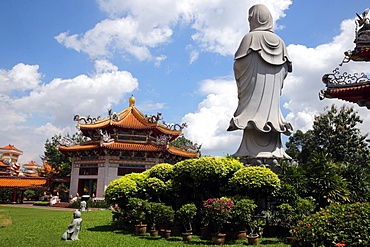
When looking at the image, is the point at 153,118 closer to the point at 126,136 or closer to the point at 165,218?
the point at 126,136

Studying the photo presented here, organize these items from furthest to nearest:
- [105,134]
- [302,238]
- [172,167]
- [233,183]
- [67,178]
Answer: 1. [67,178]
2. [105,134]
3. [172,167]
4. [233,183]
5. [302,238]

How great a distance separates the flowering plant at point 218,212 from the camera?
8.85 m

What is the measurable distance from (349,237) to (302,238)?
0.71 meters

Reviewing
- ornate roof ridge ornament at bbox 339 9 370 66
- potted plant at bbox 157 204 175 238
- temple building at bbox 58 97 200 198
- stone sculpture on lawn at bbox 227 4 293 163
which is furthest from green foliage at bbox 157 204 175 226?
temple building at bbox 58 97 200 198

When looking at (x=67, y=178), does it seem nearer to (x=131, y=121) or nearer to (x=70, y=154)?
(x=70, y=154)

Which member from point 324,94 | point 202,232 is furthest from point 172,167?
point 324,94

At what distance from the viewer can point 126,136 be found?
29.4m

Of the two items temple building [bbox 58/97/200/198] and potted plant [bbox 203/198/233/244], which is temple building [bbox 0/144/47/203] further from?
potted plant [bbox 203/198/233/244]

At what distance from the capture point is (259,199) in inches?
396

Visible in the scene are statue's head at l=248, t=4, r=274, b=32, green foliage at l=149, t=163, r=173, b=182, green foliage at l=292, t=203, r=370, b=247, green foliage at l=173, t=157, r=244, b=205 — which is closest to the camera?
green foliage at l=292, t=203, r=370, b=247

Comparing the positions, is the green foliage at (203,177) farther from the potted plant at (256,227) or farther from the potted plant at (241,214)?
the potted plant at (256,227)

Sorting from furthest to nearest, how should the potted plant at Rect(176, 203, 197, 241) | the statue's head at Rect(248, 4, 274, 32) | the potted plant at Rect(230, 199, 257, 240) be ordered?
the statue's head at Rect(248, 4, 274, 32)
the potted plant at Rect(176, 203, 197, 241)
the potted plant at Rect(230, 199, 257, 240)

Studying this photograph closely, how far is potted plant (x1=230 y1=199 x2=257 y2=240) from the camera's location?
891cm

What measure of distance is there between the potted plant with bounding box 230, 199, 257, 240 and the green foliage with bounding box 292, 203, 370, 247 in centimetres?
300
